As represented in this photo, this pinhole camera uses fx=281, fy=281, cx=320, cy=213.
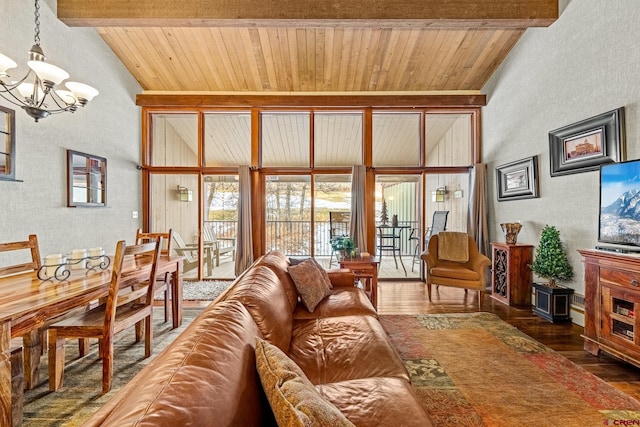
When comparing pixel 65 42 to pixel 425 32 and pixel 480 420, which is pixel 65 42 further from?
pixel 480 420

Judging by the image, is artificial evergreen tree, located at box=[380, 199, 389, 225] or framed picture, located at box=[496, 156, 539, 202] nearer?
Result: framed picture, located at box=[496, 156, 539, 202]

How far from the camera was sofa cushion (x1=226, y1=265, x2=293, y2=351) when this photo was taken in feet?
4.90

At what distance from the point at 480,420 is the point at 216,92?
18.4 ft

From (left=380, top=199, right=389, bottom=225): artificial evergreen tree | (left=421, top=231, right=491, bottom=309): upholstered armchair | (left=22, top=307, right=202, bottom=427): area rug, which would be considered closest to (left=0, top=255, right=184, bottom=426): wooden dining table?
(left=22, top=307, right=202, bottom=427): area rug

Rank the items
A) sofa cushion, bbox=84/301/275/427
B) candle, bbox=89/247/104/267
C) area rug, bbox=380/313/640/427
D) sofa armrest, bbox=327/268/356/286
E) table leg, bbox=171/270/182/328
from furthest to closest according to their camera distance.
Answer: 1. table leg, bbox=171/270/182/328
2. sofa armrest, bbox=327/268/356/286
3. candle, bbox=89/247/104/267
4. area rug, bbox=380/313/640/427
5. sofa cushion, bbox=84/301/275/427

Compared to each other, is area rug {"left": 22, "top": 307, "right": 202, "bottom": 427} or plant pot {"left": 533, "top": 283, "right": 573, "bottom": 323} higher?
plant pot {"left": 533, "top": 283, "right": 573, "bottom": 323}

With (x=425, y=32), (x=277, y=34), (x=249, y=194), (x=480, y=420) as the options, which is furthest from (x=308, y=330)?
(x=425, y=32)

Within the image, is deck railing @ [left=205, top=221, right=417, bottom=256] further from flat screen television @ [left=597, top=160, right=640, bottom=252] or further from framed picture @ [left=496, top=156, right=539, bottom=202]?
flat screen television @ [left=597, top=160, right=640, bottom=252]

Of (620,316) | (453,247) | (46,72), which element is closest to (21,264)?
(46,72)

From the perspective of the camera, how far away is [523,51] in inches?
161

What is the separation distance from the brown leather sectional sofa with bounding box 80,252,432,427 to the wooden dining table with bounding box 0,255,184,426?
108cm

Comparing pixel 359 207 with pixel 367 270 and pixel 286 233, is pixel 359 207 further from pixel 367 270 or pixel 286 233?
pixel 367 270

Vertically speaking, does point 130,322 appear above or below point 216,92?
below

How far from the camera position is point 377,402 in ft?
3.87
